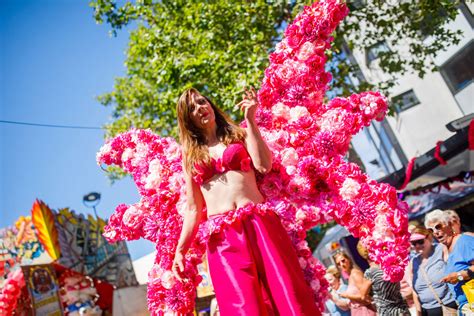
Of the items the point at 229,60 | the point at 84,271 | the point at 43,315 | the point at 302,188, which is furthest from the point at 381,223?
the point at 84,271

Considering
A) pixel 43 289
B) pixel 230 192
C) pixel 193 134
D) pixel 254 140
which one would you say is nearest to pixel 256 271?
pixel 230 192

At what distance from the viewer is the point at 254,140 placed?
3137mm

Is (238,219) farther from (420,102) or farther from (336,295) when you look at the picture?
(420,102)

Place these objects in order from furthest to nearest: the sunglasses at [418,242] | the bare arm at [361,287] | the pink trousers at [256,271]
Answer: the bare arm at [361,287] → the sunglasses at [418,242] → the pink trousers at [256,271]

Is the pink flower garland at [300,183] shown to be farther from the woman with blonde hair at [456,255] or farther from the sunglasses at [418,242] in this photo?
the sunglasses at [418,242]

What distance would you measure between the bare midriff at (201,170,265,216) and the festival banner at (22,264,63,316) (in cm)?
728

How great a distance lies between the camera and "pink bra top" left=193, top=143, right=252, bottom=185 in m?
3.14

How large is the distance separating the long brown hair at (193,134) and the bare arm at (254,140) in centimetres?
17

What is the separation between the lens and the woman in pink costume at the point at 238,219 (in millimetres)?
2857

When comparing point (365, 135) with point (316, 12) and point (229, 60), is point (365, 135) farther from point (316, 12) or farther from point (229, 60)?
point (316, 12)

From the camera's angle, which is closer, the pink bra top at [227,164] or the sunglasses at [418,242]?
the pink bra top at [227,164]

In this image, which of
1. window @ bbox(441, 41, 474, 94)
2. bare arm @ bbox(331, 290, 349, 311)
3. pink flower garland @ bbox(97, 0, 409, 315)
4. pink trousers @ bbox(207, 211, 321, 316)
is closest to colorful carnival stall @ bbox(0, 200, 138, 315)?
bare arm @ bbox(331, 290, 349, 311)

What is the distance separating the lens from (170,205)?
371cm

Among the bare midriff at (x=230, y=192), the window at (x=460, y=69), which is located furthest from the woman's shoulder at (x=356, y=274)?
the window at (x=460, y=69)
